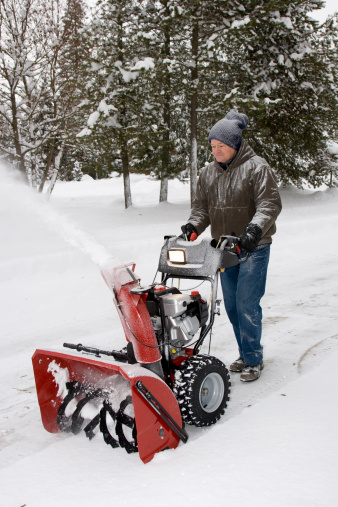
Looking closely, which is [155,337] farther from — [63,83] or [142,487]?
[63,83]

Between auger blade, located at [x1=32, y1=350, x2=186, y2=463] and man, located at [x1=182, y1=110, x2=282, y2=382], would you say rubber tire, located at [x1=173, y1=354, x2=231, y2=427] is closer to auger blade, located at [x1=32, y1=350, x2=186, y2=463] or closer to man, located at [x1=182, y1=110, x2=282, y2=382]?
auger blade, located at [x1=32, y1=350, x2=186, y2=463]

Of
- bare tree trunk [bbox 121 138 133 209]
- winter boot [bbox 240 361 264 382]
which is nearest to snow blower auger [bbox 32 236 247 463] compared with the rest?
winter boot [bbox 240 361 264 382]

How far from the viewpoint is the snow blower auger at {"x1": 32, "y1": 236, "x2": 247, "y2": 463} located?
8.57ft

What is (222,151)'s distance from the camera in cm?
344

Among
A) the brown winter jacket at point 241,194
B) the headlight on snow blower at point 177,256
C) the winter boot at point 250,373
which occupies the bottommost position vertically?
the winter boot at point 250,373

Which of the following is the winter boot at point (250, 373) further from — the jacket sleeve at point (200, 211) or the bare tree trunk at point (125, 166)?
the bare tree trunk at point (125, 166)

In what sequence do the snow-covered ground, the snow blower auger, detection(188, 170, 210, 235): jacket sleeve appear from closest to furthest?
the snow-covered ground, the snow blower auger, detection(188, 170, 210, 235): jacket sleeve

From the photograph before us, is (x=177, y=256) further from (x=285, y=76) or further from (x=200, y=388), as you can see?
(x=285, y=76)

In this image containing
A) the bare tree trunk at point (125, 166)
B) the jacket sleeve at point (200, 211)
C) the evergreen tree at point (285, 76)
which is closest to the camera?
the jacket sleeve at point (200, 211)

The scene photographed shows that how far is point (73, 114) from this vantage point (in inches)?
641

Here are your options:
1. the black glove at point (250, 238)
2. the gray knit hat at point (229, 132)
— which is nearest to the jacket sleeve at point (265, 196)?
the black glove at point (250, 238)

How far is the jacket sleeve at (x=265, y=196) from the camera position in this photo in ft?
11.0

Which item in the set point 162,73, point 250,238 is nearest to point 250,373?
point 250,238

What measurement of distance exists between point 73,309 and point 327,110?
14.7 meters
